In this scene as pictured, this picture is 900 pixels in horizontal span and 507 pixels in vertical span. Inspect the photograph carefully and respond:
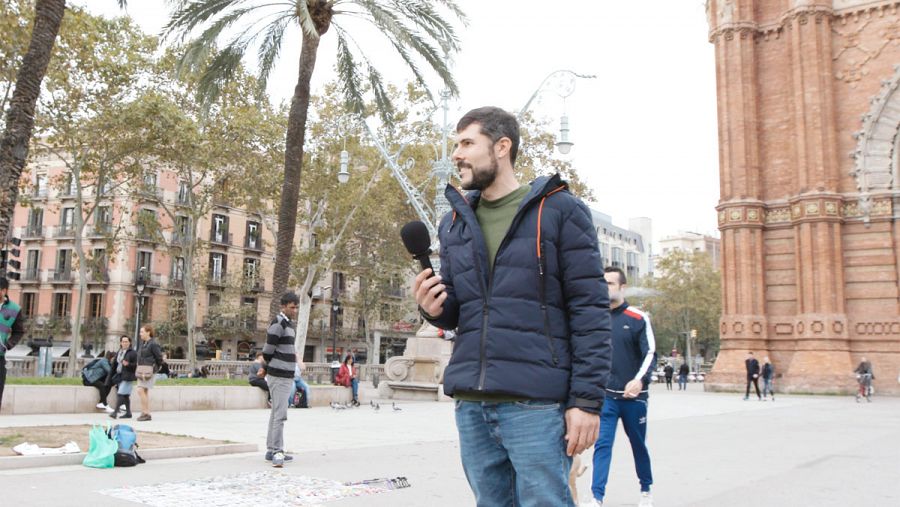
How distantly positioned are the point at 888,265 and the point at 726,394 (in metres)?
7.92

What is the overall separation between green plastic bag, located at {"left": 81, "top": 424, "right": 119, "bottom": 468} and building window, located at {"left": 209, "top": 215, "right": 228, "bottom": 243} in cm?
4770

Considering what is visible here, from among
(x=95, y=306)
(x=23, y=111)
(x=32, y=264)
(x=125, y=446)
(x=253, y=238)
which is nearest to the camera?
(x=125, y=446)

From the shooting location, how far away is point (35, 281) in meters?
51.8

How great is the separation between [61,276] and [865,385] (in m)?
46.2

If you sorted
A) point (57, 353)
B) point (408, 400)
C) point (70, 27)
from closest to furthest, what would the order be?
point (70, 27), point (408, 400), point (57, 353)

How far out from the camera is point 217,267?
54.7m

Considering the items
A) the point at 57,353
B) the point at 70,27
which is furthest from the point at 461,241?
the point at 57,353

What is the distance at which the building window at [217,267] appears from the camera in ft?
176

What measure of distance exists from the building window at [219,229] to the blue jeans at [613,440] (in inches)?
2002

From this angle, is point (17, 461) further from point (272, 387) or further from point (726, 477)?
point (726, 477)

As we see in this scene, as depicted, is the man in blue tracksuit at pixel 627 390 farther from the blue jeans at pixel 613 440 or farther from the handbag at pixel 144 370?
the handbag at pixel 144 370

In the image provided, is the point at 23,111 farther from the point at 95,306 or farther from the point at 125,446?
Result: the point at 95,306

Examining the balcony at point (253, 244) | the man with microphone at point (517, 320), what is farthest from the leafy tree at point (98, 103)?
the balcony at point (253, 244)

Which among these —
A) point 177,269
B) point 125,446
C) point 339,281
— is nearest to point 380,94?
point 125,446
